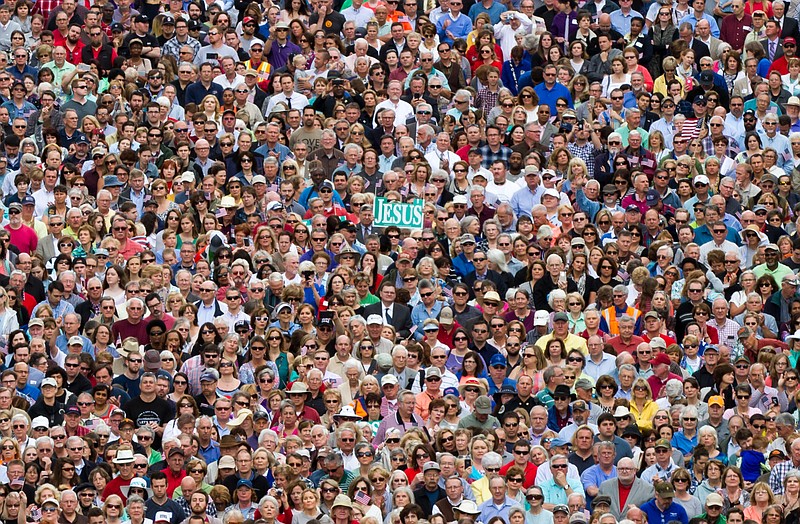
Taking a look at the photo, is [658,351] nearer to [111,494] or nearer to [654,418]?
[654,418]

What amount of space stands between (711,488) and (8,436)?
7.18 meters

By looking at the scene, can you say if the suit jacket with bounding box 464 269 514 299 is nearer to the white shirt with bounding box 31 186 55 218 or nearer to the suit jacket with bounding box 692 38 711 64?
the white shirt with bounding box 31 186 55 218

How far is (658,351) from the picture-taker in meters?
28.3

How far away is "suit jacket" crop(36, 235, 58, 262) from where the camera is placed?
3033 cm

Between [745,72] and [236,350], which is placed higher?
[745,72]

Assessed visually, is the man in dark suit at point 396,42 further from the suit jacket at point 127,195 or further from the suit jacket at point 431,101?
the suit jacket at point 127,195

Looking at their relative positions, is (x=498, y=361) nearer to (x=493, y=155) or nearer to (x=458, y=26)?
(x=493, y=155)

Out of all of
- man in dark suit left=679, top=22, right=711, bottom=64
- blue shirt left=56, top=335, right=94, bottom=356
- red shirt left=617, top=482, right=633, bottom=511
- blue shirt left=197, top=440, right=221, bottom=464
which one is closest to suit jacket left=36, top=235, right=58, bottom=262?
blue shirt left=56, top=335, right=94, bottom=356

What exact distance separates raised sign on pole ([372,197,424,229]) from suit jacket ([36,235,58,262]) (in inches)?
149

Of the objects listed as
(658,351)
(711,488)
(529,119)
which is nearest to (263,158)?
(529,119)

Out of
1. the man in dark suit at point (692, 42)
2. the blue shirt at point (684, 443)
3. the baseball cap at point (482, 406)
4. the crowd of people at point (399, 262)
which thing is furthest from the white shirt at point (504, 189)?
the blue shirt at point (684, 443)

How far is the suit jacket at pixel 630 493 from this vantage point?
26172 millimetres

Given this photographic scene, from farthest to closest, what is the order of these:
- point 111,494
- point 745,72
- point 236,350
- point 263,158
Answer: point 745,72 → point 263,158 → point 236,350 → point 111,494

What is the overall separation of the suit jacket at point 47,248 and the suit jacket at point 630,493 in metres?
7.65
